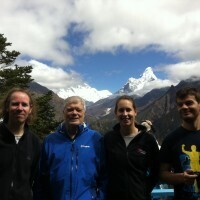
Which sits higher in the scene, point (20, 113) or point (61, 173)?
point (20, 113)

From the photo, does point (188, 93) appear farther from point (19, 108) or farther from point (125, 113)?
point (19, 108)

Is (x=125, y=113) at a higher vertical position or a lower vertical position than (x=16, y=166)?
higher

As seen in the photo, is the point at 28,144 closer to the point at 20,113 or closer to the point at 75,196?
the point at 20,113

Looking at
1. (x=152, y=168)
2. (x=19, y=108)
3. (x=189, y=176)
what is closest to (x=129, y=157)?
(x=152, y=168)

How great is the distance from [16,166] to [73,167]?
2.79ft

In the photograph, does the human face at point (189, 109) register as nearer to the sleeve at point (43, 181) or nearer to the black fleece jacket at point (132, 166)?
the black fleece jacket at point (132, 166)

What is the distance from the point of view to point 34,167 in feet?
16.8

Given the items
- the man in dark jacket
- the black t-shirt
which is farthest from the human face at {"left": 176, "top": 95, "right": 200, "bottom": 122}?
the black t-shirt

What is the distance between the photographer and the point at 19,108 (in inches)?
194

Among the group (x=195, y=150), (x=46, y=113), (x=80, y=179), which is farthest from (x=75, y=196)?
(x=46, y=113)

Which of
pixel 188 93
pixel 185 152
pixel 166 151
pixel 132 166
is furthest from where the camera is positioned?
pixel 132 166

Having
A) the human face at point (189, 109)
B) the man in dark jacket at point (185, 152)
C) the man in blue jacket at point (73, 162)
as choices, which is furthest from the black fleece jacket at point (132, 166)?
the human face at point (189, 109)

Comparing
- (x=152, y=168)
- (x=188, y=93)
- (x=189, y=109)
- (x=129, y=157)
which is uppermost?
(x=188, y=93)

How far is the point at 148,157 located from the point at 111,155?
603 mm
